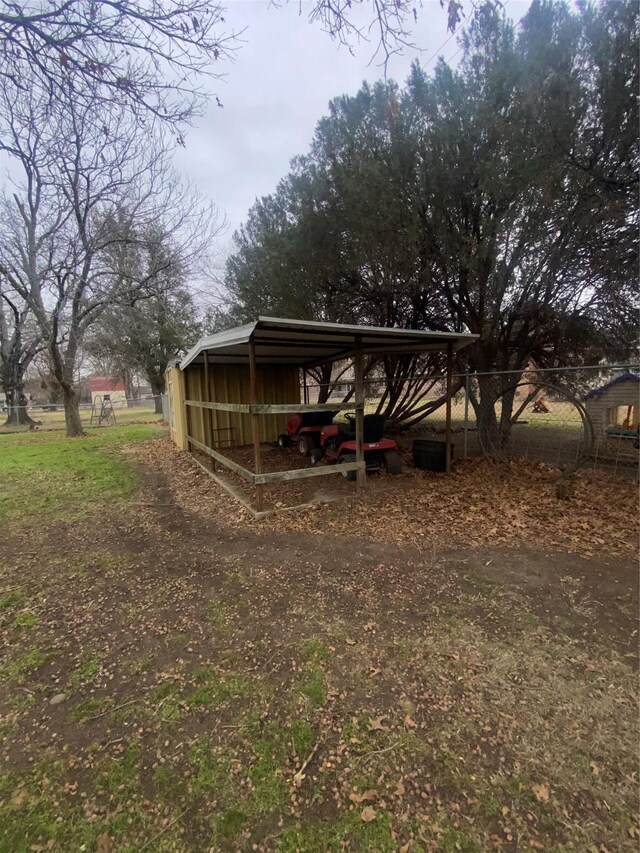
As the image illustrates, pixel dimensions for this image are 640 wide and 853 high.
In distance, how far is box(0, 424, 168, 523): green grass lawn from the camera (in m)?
5.71

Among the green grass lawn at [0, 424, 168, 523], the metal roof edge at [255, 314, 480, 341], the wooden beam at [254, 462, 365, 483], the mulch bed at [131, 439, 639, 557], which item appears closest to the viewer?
the mulch bed at [131, 439, 639, 557]

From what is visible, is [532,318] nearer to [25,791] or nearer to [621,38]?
[621,38]

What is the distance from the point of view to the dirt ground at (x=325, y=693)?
1.55 m

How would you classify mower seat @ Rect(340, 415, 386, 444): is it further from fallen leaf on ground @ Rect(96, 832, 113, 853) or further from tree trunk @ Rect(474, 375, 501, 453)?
fallen leaf on ground @ Rect(96, 832, 113, 853)

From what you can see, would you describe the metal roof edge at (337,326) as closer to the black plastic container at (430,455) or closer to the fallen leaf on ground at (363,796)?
the black plastic container at (430,455)

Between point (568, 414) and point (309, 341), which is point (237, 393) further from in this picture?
point (568, 414)

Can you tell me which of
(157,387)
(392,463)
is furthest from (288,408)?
(157,387)

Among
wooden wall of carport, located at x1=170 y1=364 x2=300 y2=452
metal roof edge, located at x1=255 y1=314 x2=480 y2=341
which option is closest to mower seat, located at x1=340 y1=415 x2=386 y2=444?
metal roof edge, located at x1=255 y1=314 x2=480 y2=341

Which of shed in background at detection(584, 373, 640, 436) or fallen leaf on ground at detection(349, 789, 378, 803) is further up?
shed in background at detection(584, 373, 640, 436)

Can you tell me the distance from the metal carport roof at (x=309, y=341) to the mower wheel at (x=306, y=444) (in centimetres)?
176

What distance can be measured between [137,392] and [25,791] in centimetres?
4885

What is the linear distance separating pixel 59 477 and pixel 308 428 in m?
4.83

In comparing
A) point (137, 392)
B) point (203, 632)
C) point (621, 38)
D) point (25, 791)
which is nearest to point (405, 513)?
point (203, 632)

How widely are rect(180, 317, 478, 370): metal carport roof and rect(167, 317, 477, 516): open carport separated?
1cm
